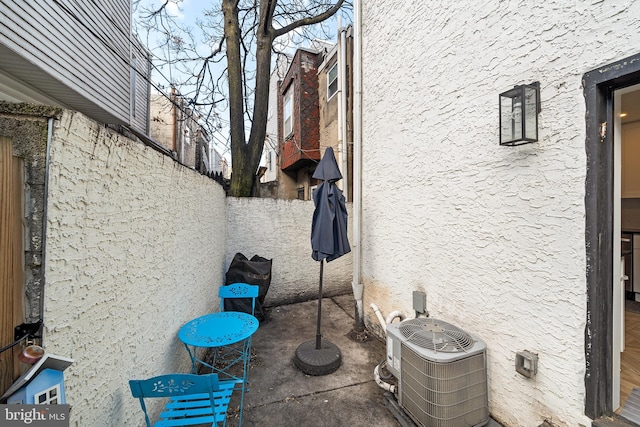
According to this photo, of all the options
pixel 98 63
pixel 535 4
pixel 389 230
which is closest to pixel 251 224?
pixel 389 230

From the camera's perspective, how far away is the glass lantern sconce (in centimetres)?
228

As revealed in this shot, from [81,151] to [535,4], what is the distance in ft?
11.7

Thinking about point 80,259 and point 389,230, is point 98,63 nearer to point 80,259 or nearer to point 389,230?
point 80,259

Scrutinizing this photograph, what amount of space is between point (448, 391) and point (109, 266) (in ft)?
9.50

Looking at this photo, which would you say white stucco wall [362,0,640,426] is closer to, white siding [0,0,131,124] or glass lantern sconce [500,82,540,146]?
glass lantern sconce [500,82,540,146]

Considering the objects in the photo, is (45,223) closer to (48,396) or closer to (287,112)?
(48,396)

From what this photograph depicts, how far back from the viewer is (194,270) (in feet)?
11.5

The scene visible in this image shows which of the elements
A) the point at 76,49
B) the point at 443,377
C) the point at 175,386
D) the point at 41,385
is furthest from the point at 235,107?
the point at 443,377

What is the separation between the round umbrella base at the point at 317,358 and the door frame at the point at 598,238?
254cm

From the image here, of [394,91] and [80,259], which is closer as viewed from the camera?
[80,259]

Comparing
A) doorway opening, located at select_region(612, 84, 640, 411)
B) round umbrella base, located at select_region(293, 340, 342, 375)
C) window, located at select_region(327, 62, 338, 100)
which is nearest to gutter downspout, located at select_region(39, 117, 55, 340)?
round umbrella base, located at select_region(293, 340, 342, 375)

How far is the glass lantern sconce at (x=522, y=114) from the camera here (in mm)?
2277

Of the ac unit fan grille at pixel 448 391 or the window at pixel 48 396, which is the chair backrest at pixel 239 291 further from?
the window at pixel 48 396

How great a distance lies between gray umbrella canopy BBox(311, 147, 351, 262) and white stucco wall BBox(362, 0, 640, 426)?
2.83 feet
